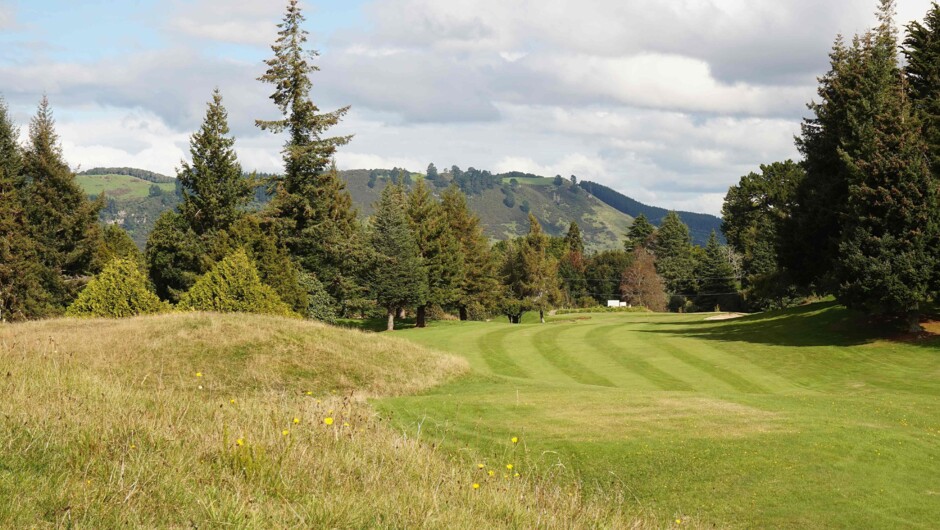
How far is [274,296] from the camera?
4334 cm

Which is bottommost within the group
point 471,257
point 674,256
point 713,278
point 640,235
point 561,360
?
point 561,360

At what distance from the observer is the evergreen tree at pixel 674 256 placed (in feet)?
407

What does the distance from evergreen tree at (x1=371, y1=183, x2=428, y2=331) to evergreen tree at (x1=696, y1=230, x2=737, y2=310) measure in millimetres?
61276

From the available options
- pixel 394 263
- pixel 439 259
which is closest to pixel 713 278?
pixel 439 259

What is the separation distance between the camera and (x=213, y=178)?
5747 cm

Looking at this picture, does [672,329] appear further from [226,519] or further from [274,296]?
[226,519]

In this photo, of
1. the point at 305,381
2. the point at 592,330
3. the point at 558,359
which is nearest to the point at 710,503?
the point at 305,381

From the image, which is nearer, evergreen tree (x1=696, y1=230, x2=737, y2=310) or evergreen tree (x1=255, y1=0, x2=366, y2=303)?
evergreen tree (x1=255, y1=0, x2=366, y2=303)

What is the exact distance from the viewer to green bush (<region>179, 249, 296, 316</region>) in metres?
41.7

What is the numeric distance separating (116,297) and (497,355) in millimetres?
20902

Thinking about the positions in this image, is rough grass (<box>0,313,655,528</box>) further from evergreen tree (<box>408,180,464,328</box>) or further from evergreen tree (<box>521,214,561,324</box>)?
evergreen tree (<box>521,214,561,324</box>)

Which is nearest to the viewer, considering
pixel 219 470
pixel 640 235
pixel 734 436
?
pixel 219 470

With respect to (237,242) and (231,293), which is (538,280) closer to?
(237,242)

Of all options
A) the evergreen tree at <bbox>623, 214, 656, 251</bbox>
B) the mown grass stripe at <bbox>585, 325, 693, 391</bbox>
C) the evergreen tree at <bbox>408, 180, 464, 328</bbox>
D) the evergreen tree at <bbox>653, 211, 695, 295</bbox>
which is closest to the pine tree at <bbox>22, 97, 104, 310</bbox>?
the evergreen tree at <bbox>408, 180, 464, 328</bbox>
